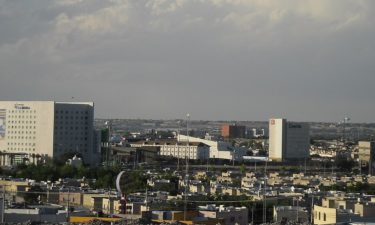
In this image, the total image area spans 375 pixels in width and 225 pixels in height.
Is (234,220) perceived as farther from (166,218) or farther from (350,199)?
(350,199)

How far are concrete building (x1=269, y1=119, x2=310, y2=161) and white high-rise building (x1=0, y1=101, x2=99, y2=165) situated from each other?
2577 centimetres

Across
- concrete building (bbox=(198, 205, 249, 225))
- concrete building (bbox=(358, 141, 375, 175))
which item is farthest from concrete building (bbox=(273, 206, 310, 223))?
concrete building (bbox=(358, 141, 375, 175))

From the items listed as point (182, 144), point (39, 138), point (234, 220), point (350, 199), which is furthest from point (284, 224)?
point (182, 144)

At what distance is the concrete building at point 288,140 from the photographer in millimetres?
97875

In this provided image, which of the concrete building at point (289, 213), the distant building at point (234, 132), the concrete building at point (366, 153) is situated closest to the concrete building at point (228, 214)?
the concrete building at point (289, 213)

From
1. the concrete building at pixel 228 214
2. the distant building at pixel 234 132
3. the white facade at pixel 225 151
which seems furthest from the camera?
the distant building at pixel 234 132

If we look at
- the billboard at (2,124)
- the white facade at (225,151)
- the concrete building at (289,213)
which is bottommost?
the concrete building at (289,213)

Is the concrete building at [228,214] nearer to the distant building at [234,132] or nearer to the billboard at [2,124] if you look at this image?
the billboard at [2,124]

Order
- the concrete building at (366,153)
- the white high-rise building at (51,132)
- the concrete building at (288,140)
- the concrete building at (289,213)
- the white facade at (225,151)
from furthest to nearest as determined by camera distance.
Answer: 1. the concrete building at (288,140)
2. the white facade at (225,151)
3. the concrete building at (366,153)
4. the white high-rise building at (51,132)
5. the concrete building at (289,213)

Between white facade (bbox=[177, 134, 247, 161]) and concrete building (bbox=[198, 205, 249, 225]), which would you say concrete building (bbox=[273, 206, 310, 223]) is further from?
white facade (bbox=[177, 134, 247, 161])

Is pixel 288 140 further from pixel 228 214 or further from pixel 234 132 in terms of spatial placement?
pixel 228 214

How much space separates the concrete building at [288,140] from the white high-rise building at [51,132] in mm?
25772

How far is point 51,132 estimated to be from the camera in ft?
242

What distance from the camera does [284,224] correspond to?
2128 cm
